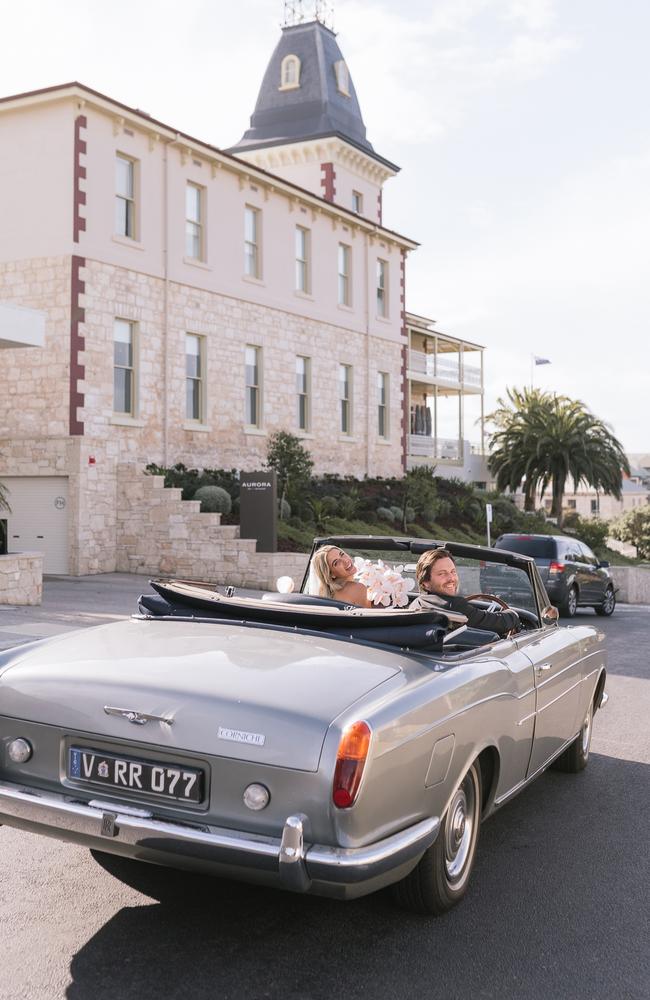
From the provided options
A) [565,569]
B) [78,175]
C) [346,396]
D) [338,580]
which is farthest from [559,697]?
[346,396]

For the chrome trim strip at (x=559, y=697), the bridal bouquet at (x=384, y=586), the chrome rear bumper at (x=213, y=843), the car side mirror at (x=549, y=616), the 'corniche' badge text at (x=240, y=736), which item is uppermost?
the bridal bouquet at (x=384, y=586)

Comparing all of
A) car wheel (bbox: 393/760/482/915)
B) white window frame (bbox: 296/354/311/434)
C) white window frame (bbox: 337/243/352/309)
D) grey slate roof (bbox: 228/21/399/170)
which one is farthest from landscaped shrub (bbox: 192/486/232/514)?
grey slate roof (bbox: 228/21/399/170)

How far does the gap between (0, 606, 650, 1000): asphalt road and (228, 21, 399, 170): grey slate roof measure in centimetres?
3437

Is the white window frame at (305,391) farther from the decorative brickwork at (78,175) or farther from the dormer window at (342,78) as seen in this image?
the dormer window at (342,78)

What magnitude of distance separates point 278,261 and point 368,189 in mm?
10613

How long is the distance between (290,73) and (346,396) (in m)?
14.6

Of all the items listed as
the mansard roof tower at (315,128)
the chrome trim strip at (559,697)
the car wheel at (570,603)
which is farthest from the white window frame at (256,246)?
the chrome trim strip at (559,697)

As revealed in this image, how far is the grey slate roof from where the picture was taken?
3697cm

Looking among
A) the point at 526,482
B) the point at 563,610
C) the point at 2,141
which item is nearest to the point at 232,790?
the point at 563,610

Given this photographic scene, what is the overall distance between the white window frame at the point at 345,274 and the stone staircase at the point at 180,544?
1176 cm

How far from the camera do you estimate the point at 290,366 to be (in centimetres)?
2861

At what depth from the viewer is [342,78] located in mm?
38781

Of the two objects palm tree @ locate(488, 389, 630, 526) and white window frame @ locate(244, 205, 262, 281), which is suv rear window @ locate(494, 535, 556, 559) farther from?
palm tree @ locate(488, 389, 630, 526)

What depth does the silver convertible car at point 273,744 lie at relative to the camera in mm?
3369
